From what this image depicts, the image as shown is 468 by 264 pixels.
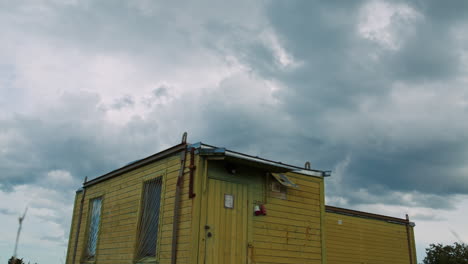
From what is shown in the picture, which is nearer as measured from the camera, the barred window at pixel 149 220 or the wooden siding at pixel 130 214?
the wooden siding at pixel 130 214

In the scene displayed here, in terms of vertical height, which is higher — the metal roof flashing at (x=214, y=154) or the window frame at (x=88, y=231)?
the metal roof flashing at (x=214, y=154)

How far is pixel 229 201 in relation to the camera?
9.33m

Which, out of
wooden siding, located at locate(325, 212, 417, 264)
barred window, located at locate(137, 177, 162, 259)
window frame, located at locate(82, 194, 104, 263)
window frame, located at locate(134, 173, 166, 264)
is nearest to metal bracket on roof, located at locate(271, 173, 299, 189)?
window frame, located at locate(134, 173, 166, 264)

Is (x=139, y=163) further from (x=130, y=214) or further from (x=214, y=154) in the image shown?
(x=214, y=154)

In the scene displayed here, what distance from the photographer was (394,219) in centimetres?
2027

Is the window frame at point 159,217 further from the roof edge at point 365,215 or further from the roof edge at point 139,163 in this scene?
the roof edge at point 365,215

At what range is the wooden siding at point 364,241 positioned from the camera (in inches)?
690

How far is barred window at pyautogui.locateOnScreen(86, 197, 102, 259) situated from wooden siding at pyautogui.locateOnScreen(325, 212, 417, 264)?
9.30m

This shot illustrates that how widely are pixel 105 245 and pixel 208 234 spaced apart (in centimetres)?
511

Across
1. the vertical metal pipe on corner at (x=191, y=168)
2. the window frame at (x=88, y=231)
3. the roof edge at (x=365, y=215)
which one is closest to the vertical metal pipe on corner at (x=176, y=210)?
the vertical metal pipe on corner at (x=191, y=168)

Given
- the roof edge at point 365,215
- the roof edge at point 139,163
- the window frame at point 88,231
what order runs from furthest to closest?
the roof edge at point 365,215 < the window frame at point 88,231 < the roof edge at point 139,163

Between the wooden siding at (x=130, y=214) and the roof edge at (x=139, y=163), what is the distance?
117 mm

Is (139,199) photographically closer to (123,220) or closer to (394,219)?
(123,220)

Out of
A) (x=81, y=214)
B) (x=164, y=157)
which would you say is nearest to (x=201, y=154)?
(x=164, y=157)
